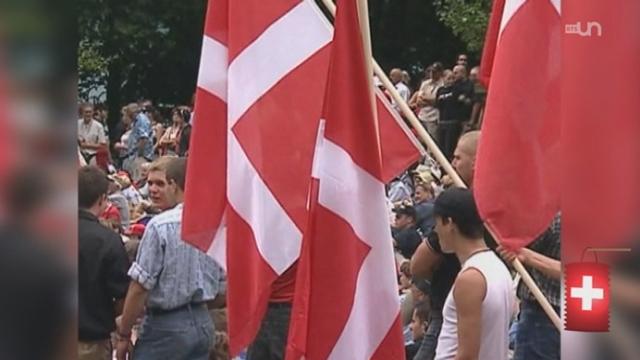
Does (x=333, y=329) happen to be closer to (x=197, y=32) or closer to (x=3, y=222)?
(x=3, y=222)

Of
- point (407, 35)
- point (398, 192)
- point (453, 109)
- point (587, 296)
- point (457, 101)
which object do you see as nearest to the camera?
point (587, 296)

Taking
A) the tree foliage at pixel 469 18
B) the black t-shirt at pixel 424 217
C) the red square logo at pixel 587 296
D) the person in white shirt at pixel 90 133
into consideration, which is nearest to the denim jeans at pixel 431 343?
the red square logo at pixel 587 296

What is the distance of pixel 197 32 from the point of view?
38.1m

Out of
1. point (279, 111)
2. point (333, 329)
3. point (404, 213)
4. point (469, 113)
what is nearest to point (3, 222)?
point (333, 329)

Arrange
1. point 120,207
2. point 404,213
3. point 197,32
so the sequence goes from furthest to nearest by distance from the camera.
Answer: point 197,32 < point 120,207 < point 404,213

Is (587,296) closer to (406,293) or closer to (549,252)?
(549,252)

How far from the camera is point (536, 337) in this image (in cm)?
635

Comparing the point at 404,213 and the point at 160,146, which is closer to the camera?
the point at 404,213

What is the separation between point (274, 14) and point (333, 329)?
1.69 m

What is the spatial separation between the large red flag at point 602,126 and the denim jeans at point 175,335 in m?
3.92

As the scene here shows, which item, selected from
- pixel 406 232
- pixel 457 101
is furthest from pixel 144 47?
pixel 406 232

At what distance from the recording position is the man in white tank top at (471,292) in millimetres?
5172

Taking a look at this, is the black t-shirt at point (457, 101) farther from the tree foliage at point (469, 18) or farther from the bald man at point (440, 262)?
the bald man at point (440, 262)

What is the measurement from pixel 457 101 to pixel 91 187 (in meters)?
13.0
